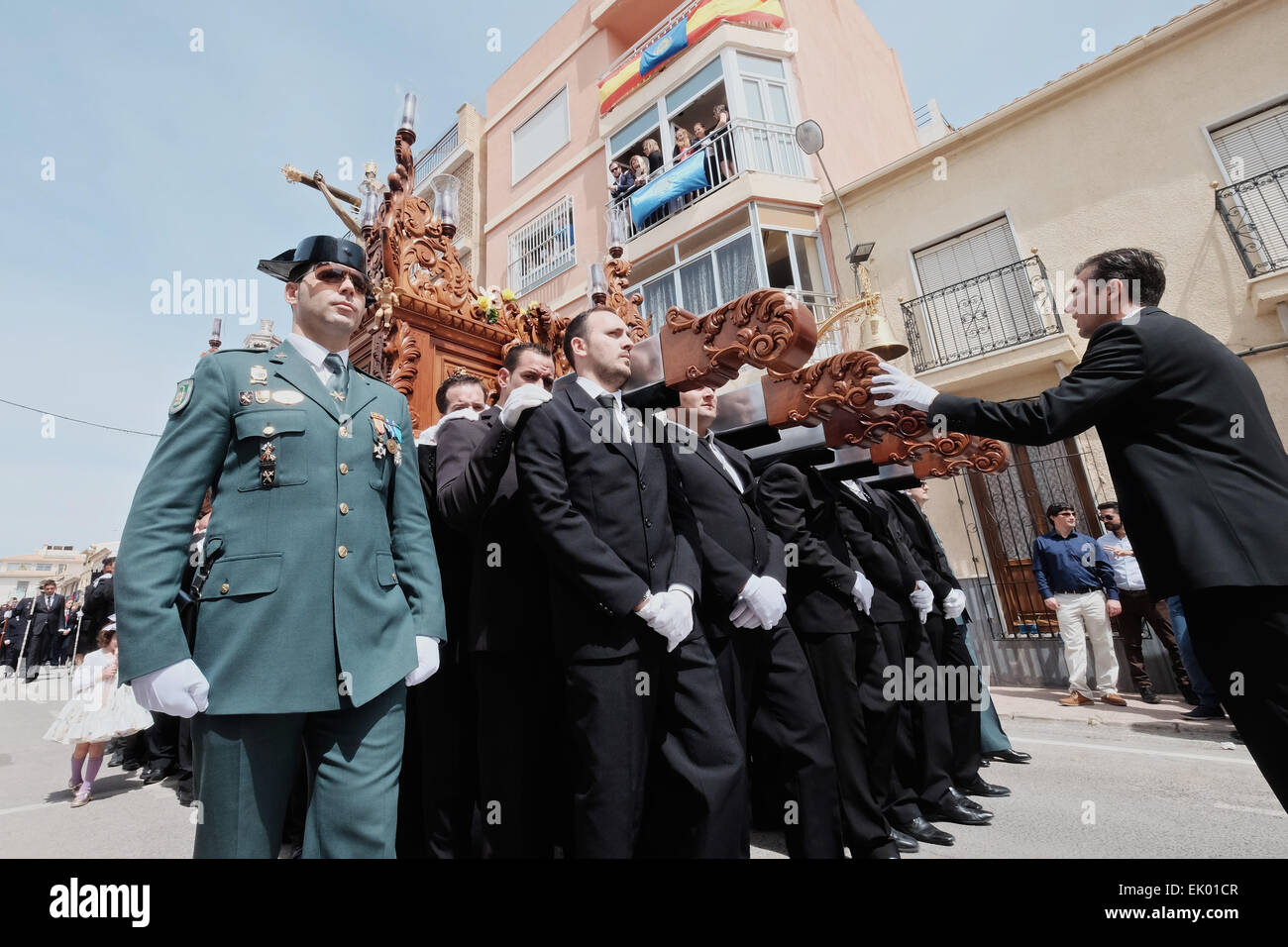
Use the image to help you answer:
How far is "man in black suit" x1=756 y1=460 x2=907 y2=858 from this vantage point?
293cm

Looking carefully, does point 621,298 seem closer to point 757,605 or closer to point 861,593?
point 861,593

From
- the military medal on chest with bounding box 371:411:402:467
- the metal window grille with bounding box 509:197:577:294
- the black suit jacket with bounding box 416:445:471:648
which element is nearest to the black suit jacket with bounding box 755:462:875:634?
the black suit jacket with bounding box 416:445:471:648

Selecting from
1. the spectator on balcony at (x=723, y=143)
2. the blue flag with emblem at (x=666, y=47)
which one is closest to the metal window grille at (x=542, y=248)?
the blue flag with emblem at (x=666, y=47)

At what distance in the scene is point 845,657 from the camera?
3.26 meters

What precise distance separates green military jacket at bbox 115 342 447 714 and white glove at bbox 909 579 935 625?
314 centimetres

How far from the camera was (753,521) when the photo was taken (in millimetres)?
3078

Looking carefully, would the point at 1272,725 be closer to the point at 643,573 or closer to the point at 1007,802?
the point at 643,573

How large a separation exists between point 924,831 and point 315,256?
152 inches

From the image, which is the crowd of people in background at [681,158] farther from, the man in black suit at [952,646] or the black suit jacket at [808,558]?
the black suit jacket at [808,558]

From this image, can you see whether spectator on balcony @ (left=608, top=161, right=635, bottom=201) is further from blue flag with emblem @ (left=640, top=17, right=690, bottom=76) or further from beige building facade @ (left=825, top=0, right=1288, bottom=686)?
beige building facade @ (left=825, top=0, right=1288, bottom=686)

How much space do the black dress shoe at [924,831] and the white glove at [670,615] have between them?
2.16 metres

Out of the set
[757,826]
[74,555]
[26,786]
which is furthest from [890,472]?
[74,555]

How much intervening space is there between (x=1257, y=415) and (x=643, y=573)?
209cm

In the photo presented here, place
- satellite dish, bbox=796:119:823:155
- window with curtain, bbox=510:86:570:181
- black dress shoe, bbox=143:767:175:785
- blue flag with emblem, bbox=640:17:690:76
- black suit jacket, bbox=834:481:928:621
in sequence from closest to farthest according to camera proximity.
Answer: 1. black suit jacket, bbox=834:481:928:621
2. black dress shoe, bbox=143:767:175:785
3. satellite dish, bbox=796:119:823:155
4. blue flag with emblem, bbox=640:17:690:76
5. window with curtain, bbox=510:86:570:181
